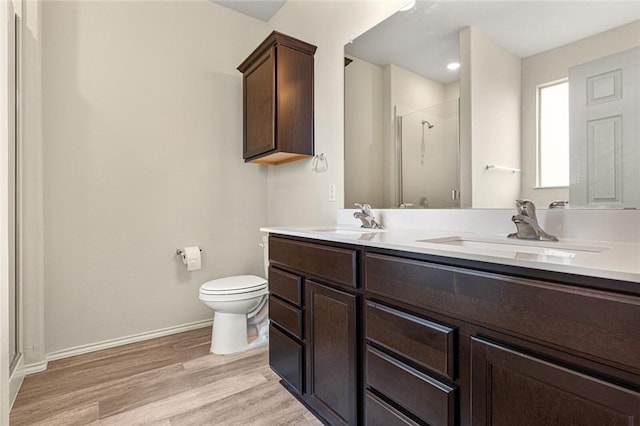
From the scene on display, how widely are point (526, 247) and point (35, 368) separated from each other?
2.66 m

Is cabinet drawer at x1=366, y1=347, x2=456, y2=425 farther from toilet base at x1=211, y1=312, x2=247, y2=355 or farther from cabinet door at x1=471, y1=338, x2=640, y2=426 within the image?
toilet base at x1=211, y1=312, x2=247, y2=355

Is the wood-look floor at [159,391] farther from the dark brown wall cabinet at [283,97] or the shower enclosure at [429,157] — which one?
the dark brown wall cabinet at [283,97]

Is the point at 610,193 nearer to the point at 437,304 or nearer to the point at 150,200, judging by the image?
the point at 437,304

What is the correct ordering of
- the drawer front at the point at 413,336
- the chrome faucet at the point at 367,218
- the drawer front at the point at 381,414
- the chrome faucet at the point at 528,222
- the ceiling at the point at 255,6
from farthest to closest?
1. the ceiling at the point at 255,6
2. the chrome faucet at the point at 367,218
3. the chrome faucet at the point at 528,222
4. the drawer front at the point at 381,414
5. the drawer front at the point at 413,336

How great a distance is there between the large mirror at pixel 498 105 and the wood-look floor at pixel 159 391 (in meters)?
1.22

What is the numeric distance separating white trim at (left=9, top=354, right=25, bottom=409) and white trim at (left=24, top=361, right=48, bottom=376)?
0.05m

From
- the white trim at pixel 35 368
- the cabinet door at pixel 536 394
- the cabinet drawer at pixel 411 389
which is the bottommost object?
the white trim at pixel 35 368

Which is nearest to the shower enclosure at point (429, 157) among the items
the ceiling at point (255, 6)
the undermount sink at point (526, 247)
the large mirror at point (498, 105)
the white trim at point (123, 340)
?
the large mirror at point (498, 105)

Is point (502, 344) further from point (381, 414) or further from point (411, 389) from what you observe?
point (381, 414)

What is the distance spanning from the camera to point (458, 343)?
85cm

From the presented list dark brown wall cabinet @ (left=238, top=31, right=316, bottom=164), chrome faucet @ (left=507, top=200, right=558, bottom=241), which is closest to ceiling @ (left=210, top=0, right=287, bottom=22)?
dark brown wall cabinet @ (left=238, top=31, right=316, bottom=164)

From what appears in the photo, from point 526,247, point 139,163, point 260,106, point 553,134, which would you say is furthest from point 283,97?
point 526,247

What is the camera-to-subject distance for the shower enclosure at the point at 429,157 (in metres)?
1.50

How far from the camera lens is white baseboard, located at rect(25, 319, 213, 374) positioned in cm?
191
